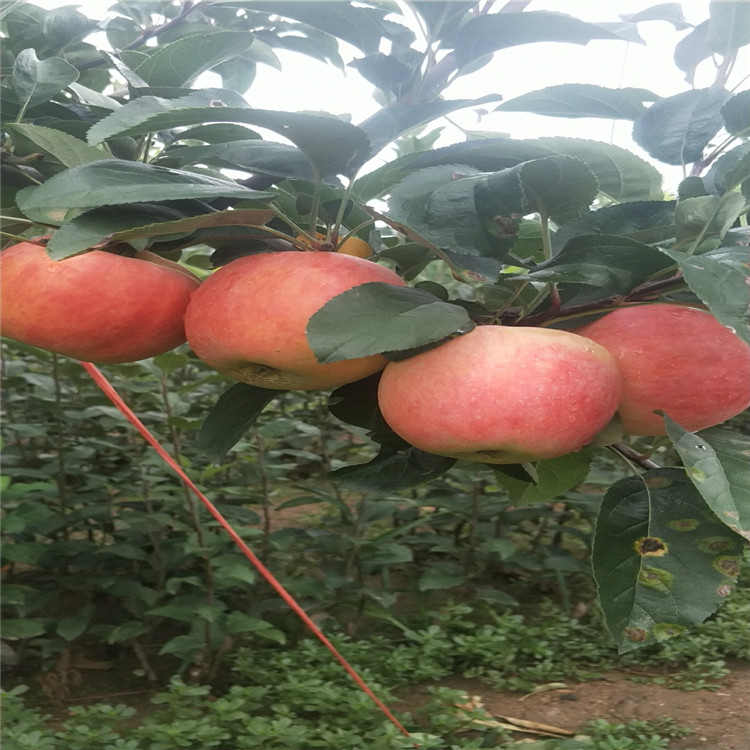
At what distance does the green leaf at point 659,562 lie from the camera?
42cm

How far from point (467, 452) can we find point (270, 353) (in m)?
0.12

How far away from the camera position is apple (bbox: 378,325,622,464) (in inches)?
16.1

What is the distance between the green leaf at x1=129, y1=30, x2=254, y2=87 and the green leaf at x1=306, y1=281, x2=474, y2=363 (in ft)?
0.80

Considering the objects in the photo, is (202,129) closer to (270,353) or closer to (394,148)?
(270,353)

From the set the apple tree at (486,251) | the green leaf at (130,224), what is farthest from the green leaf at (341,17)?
the green leaf at (130,224)

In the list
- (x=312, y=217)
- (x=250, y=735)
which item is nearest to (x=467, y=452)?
(x=312, y=217)

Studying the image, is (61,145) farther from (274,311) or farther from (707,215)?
(707,215)

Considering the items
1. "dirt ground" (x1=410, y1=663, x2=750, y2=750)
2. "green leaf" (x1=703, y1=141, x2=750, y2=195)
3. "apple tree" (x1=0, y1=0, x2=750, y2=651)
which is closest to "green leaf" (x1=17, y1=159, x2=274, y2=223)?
"apple tree" (x1=0, y1=0, x2=750, y2=651)

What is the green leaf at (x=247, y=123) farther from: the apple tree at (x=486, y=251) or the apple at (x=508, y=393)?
the apple at (x=508, y=393)

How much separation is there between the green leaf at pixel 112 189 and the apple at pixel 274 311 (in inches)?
1.7

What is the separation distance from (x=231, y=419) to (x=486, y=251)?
0.22 metres

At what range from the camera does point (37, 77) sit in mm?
559


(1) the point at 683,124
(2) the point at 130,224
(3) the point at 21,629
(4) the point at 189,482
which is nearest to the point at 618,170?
(1) the point at 683,124

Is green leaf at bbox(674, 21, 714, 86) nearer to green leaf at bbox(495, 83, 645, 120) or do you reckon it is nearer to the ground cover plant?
the ground cover plant
